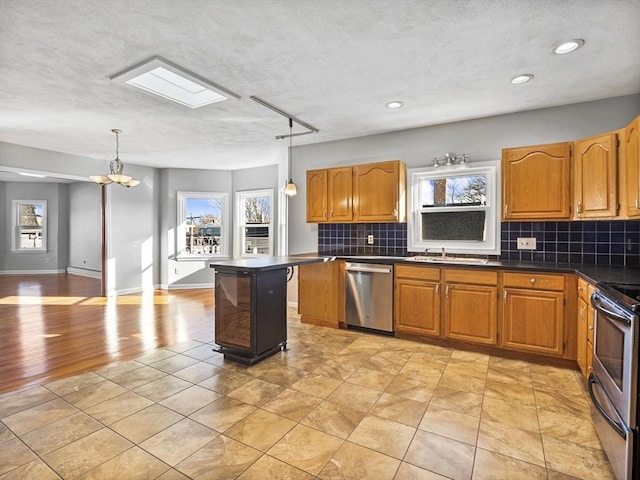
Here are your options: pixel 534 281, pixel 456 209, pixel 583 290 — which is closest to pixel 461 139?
pixel 456 209

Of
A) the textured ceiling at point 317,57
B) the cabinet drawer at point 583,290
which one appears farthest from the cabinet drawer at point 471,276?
the textured ceiling at point 317,57

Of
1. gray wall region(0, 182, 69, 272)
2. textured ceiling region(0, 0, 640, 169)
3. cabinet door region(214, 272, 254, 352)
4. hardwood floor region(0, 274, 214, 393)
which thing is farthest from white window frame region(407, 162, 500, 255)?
gray wall region(0, 182, 69, 272)

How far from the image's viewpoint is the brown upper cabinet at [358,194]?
3998mm

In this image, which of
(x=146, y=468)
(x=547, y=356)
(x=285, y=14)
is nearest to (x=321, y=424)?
(x=146, y=468)

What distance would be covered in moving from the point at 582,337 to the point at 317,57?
3.01m

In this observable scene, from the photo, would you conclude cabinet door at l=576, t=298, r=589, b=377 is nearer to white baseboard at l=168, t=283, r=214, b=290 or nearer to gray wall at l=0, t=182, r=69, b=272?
white baseboard at l=168, t=283, r=214, b=290

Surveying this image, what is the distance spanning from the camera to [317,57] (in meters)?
2.51

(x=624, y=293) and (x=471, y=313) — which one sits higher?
(x=624, y=293)

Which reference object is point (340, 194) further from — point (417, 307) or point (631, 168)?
point (631, 168)

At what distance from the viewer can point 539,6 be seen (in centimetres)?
193

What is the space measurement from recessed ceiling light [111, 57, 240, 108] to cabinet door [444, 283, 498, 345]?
2932mm

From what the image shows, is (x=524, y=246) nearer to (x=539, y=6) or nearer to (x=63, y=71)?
(x=539, y=6)

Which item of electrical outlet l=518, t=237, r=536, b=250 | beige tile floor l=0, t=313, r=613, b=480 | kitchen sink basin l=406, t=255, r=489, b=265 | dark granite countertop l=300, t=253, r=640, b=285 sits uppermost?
electrical outlet l=518, t=237, r=536, b=250

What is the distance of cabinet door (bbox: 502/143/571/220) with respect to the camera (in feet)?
10.3
